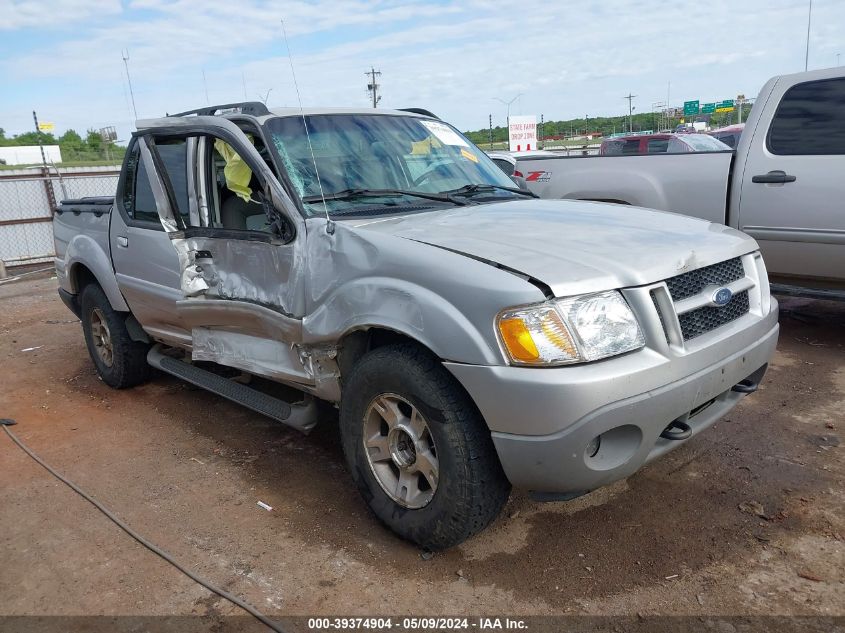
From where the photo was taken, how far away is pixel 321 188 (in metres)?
3.42

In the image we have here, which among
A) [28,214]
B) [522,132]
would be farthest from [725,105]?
[28,214]

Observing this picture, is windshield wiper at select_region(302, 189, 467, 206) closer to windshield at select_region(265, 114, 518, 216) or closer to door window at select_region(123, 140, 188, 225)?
windshield at select_region(265, 114, 518, 216)

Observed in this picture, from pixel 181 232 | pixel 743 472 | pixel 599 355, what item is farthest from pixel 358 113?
pixel 743 472

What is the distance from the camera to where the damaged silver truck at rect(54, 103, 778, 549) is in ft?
8.14

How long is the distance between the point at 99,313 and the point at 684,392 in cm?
442

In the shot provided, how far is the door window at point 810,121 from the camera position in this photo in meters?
5.21

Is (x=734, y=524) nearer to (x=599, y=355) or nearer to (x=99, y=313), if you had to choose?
(x=599, y=355)

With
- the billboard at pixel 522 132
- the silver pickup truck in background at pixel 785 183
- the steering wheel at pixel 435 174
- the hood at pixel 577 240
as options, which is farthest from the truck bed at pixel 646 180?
the billboard at pixel 522 132

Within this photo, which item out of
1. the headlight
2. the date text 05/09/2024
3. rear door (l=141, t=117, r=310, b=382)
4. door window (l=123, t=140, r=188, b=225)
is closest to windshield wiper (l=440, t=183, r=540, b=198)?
rear door (l=141, t=117, r=310, b=382)

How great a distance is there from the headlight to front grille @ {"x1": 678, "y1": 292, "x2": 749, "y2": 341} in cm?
37

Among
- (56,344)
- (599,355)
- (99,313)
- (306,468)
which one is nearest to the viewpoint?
(599,355)

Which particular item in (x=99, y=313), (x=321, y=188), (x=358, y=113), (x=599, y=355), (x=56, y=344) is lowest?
(x=56, y=344)

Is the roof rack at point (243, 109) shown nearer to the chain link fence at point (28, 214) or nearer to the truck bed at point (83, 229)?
the truck bed at point (83, 229)

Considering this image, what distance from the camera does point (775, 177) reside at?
5375 mm
